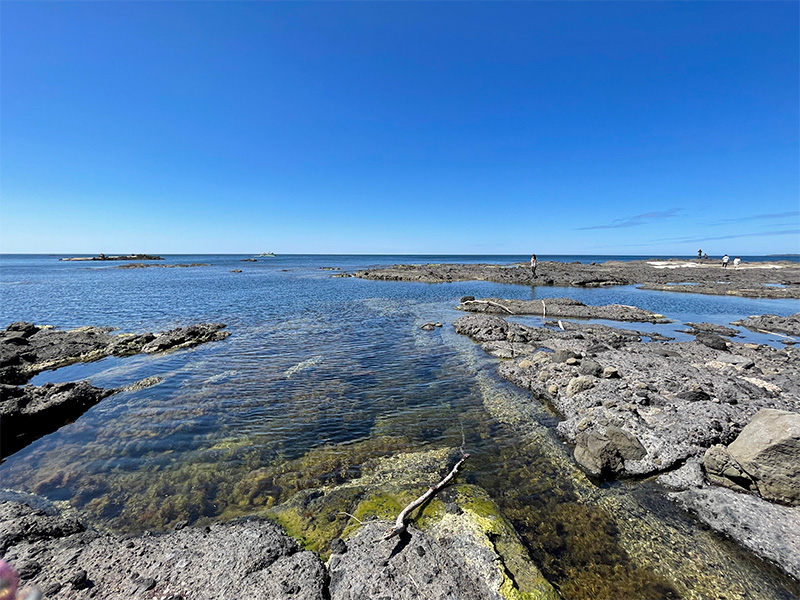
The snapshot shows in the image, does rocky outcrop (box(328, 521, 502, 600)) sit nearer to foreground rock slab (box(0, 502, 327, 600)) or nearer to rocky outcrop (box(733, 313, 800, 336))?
foreground rock slab (box(0, 502, 327, 600))

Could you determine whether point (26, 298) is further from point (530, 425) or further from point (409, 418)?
point (530, 425)

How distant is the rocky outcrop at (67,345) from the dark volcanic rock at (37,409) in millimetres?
5163

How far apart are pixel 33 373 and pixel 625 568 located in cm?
2598

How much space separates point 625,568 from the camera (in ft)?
21.0

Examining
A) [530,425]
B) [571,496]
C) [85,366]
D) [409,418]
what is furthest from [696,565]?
[85,366]

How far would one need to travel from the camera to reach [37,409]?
12000 millimetres

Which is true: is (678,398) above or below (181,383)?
above

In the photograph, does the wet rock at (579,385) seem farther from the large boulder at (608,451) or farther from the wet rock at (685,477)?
the wet rock at (685,477)

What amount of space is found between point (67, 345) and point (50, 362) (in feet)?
8.28

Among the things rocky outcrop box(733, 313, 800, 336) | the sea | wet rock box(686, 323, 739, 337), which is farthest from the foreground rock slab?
rocky outcrop box(733, 313, 800, 336)

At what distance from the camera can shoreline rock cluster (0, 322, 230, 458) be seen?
38.1 ft

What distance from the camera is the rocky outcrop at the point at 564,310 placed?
28.5 meters

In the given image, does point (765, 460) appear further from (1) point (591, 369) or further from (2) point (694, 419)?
(1) point (591, 369)

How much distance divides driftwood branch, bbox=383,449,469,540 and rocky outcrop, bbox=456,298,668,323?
25.2 m
